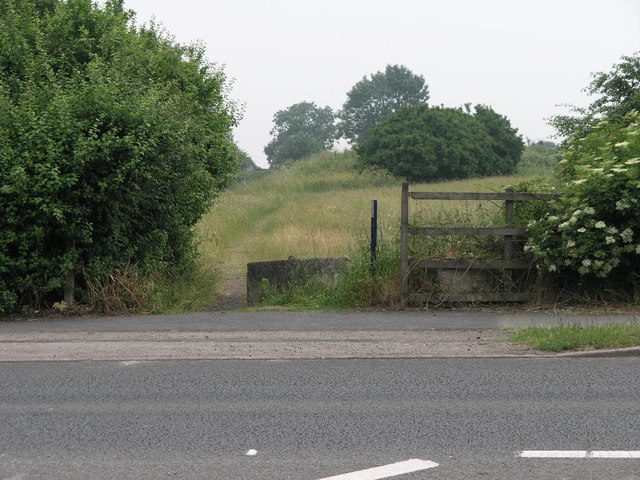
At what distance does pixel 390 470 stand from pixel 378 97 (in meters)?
118

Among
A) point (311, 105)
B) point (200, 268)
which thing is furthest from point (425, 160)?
point (311, 105)

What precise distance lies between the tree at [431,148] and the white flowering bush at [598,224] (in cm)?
4619

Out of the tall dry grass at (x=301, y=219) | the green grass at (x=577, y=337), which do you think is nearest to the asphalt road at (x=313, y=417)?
the green grass at (x=577, y=337)

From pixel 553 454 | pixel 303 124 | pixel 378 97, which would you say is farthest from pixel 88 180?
pixel 303 124

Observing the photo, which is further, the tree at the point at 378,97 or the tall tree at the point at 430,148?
the tree at the point at 378,97

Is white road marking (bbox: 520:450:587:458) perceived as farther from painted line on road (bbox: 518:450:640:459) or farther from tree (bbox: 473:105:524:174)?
tree (bbox: 473:105:524:174)

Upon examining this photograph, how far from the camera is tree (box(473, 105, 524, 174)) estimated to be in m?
61.4

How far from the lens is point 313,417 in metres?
5.98

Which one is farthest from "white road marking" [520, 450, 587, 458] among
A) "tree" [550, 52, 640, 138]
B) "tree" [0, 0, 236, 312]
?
"tree" [550, 52, 640, 138]

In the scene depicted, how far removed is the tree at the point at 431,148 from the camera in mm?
57906

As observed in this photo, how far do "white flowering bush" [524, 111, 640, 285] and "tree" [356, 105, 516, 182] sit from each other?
4619 cm

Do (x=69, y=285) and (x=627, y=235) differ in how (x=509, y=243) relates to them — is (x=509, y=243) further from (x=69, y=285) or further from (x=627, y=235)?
(x=69, y=285)

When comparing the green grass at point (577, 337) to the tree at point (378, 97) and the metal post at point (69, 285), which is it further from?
the tree at point (378, 97)

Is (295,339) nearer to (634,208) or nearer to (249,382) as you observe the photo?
(249,382)
